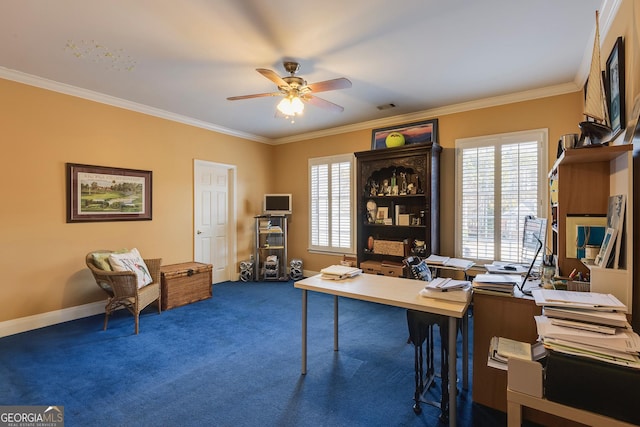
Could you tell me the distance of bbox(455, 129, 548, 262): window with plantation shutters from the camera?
12.2 ft

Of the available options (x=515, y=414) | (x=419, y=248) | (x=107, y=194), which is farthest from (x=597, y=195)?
(x=107, y=194)

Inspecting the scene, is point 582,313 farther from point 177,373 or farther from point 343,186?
point 343,186

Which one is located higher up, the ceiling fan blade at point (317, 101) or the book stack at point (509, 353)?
the ceiling fan blade at point (317, 101)

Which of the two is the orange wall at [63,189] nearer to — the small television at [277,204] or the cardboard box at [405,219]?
the small television at [277,204]

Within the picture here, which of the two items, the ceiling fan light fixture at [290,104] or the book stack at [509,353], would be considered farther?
the ceiling fan light fixture at [290,104]

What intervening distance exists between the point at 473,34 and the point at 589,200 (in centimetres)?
160

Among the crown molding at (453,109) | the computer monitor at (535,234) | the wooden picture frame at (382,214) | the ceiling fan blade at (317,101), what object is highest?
the crown molding at (453,109)

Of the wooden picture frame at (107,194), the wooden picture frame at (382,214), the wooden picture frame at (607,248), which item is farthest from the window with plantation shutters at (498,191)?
the wooden picture frame at (107,194)

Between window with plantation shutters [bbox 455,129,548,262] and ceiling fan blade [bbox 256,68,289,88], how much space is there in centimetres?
274

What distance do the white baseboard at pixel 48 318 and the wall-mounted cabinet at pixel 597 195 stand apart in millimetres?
4972

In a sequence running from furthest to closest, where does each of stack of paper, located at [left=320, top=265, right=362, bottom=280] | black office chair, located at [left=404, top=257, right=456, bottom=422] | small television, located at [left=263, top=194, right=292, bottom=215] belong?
1. small television, located at [left=263, top=194, right=292, bottom=215]
2. stack of paper, located at [left=320, top=265, right=362, bottom=280]
3. black office chair, located at [left=404, top=257, right=456, bottom=422]

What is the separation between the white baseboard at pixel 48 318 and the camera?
10.6 feet

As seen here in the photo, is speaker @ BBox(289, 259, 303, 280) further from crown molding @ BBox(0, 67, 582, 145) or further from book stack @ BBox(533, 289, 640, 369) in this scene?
book stack @ BBox(533, 289, 640, 369)

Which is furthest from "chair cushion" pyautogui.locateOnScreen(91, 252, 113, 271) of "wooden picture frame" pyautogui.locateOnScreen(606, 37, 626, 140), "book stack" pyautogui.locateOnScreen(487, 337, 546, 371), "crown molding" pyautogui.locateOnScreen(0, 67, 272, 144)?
"wooden picture frame" pyautogui.locateOnScreen(606, 37, 626, 140)
